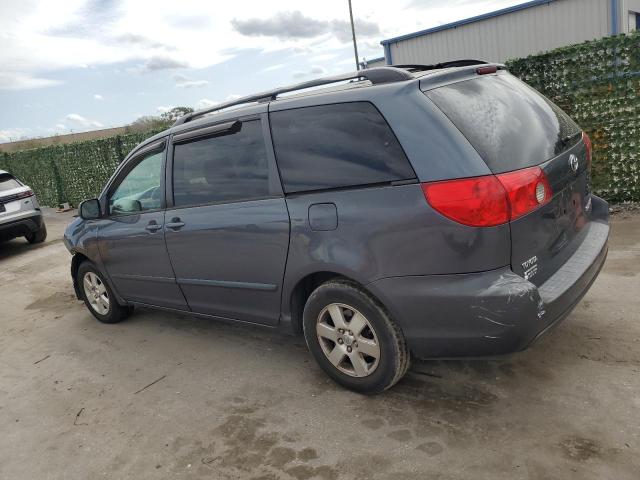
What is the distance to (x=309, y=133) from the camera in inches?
118

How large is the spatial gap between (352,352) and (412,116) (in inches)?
53.0

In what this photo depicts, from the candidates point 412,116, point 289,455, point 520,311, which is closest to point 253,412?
point 289,455

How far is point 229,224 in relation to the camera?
3400mm

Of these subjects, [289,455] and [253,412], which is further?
[253,412]

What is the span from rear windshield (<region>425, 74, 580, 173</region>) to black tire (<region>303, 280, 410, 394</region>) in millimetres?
962

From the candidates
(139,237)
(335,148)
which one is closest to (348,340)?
→ (335,148)

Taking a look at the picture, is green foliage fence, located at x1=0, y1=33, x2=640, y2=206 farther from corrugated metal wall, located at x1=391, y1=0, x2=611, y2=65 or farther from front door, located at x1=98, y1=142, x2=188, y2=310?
corrugated metal wall, located at x1=391, y1=0, x2=611, y2=65

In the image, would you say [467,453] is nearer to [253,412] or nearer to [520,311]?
[520,311]

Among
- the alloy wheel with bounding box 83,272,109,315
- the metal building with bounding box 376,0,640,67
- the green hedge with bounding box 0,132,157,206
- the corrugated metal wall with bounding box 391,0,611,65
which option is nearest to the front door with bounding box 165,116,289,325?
the alloy wheel with bounding box 83,272,109,315

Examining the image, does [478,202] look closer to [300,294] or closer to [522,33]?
[300,294]

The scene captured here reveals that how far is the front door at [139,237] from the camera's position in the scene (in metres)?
4.02

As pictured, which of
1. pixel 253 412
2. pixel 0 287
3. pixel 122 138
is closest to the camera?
pixel 253 412

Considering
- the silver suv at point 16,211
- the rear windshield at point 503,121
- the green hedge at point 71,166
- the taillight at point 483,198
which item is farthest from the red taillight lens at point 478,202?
the green hedge at point 71,166

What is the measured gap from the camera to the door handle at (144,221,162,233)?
3.97 metres
